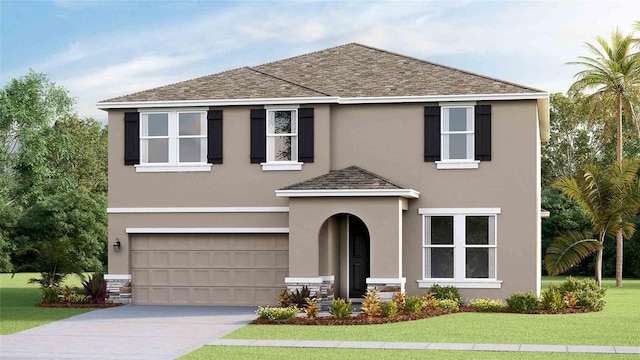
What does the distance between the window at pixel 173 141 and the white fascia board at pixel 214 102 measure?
0.30 meters

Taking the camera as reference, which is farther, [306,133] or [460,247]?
[306,133]

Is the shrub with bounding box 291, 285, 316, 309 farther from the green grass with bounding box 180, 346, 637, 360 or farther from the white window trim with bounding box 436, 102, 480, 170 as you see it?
the green grass with bounding box 180, 346, 637, 360

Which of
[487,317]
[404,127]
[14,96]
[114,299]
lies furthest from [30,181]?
[487,317]

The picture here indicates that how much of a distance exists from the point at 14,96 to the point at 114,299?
32045 millimetres

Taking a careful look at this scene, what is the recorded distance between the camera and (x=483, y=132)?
25438 millimetres

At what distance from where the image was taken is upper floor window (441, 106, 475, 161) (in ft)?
84.0

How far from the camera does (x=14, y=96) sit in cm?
5478

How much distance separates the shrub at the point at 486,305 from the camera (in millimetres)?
23561

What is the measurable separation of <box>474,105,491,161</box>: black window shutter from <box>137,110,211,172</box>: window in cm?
757

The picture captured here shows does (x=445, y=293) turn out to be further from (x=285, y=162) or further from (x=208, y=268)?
(x=208, y=268)

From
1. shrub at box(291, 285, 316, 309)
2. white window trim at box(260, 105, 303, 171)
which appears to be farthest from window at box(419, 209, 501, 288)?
white window trim at box(260, 105, 303, 171)

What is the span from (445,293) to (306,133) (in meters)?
5.81

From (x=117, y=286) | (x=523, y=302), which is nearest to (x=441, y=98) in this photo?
(x=523, y=302)

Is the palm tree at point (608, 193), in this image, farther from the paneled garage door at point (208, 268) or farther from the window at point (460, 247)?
the paneled garage door at point (208, 268)
